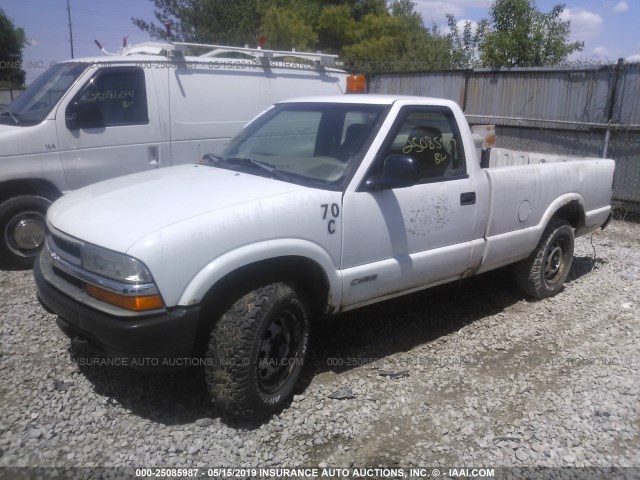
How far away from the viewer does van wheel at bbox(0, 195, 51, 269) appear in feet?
19.3

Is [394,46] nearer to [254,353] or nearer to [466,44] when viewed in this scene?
[466,44]

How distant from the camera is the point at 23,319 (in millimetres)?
4676

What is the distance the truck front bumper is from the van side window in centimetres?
363

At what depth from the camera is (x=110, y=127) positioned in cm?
642

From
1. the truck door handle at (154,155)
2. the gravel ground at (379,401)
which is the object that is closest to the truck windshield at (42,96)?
the truck door handle at (154,155)

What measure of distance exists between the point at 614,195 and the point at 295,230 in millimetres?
7866

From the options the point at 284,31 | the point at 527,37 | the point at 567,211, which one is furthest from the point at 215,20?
the point at 567,211

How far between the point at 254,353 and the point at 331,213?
992 millimetres

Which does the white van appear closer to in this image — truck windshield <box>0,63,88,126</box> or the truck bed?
truck windshield <box>0,63,88,126</box>

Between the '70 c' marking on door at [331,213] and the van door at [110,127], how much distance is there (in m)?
3.84

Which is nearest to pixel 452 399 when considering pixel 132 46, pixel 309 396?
pixel 309 396

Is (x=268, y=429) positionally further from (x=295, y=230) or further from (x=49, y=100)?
(x=49, y=100)

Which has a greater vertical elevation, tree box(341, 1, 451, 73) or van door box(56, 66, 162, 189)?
tree box(341, 1, 451, 73)

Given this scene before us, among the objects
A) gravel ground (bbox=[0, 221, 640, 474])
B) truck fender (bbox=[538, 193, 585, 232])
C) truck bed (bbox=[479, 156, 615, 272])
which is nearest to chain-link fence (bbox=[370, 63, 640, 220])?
truck bed (bbox=[479, 156, 615, 272])
